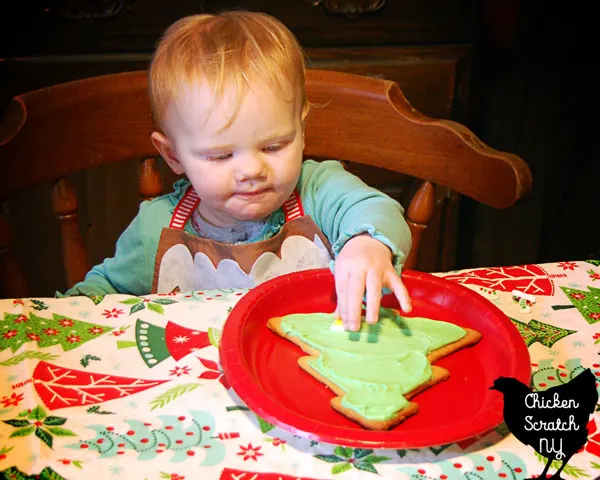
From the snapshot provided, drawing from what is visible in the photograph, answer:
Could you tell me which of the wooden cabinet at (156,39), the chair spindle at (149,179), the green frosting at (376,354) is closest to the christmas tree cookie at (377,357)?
the green frosting at (376,354)

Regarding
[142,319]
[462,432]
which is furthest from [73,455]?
[462,432]

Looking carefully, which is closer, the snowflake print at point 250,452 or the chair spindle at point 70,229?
the snowflake print at point 250,452

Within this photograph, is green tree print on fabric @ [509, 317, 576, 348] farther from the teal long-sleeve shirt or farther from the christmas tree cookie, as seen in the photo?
the teal long-sleeve shirt

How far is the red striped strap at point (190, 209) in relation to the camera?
104 cm

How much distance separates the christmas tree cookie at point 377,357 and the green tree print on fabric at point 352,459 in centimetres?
2

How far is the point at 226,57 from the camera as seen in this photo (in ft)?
2.72

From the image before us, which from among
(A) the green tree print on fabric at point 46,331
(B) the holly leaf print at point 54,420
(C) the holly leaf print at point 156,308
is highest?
(C) the holly leaf print at point 156,308

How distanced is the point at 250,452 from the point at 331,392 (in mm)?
110

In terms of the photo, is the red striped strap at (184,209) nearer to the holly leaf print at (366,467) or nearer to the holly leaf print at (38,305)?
the holly leaf print at (38,305)

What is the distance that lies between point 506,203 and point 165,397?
1.99ft

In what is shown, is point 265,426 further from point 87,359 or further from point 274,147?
point 274,147

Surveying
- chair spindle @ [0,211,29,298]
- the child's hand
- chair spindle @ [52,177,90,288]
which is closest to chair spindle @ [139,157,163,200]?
chair spindle @ [52,177,90,288]

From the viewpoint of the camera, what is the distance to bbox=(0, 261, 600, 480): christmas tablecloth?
55 centimetres

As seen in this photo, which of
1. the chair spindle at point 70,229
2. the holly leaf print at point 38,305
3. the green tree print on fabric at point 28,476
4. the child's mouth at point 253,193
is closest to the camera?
the green tree print on fabric at point 28,476
